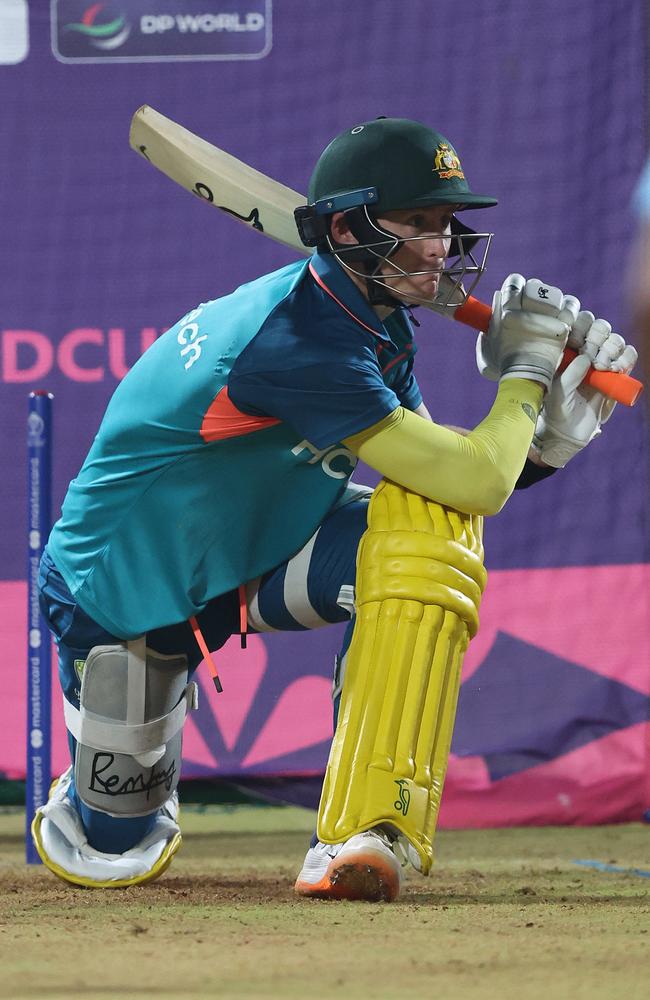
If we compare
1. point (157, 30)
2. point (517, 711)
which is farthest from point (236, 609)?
point (157, 30)

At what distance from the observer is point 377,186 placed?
6.91 feet

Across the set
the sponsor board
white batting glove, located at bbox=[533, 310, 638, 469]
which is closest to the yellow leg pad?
white batting glove, located at bbox=[533, 310, 638, 469]

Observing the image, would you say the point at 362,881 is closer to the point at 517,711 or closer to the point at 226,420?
the point at 226,420

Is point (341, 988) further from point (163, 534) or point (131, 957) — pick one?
point (163, 534)

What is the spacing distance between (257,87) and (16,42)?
1.85 ft

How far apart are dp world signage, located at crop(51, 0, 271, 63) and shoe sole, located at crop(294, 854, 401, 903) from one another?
2.04 m

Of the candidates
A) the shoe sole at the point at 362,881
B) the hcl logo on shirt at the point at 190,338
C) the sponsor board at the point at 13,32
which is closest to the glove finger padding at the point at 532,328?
the hcl logo on shirt at the point at 190,338

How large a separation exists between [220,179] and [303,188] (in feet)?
2.41

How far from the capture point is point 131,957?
145 cm

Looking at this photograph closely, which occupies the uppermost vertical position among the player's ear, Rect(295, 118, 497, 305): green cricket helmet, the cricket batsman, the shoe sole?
Rect(295, 118, 497, 305): green cricket helmet

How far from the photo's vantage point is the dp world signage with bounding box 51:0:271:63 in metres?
3.26

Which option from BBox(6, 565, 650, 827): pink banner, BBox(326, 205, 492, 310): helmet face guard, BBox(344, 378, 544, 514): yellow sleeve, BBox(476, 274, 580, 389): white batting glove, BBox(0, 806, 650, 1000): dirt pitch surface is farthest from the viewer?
BBox(6, 565, 650, 827): pink banner

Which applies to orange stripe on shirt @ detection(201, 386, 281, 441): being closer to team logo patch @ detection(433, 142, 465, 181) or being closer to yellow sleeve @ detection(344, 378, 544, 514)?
yellow sleeve @ detection(344, 378, 544, 514)

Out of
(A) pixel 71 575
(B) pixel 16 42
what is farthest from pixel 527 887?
(B) pixel 16 42
